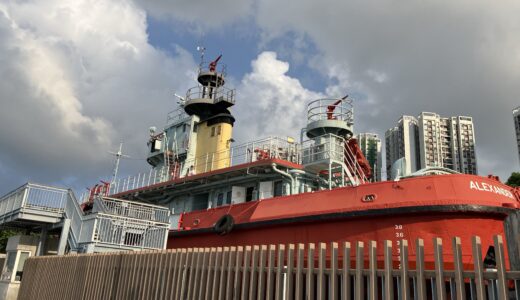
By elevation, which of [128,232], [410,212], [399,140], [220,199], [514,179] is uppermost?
[399,140]

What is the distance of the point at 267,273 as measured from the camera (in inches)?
224

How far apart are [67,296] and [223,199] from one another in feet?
25.0

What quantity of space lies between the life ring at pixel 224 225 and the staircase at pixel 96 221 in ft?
6.97

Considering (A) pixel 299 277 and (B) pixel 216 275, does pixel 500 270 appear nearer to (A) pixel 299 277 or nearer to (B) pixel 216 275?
(A) pixel 299 277

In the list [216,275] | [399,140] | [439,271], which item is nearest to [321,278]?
[439,271]

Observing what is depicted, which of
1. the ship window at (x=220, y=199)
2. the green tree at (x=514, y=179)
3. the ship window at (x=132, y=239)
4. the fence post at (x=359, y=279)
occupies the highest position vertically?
the green tree at (x=514, y=179)

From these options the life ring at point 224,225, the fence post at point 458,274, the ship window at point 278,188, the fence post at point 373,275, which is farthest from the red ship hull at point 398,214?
the fence post at point 458,274

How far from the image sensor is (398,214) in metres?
9.03

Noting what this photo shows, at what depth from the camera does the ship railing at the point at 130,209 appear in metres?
13.9

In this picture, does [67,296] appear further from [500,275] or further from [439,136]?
[439,136]

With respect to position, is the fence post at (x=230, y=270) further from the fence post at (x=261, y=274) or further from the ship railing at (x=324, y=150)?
the ship railing at (x=324, y=150)

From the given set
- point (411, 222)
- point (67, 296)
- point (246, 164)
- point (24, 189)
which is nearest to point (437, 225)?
point (411, 222)

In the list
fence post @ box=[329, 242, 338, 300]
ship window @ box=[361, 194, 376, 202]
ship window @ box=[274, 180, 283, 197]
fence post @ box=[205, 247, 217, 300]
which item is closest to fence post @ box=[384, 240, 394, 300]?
fence post @ box=[329, 242, 338, 300]

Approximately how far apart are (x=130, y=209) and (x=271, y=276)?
943 cm
